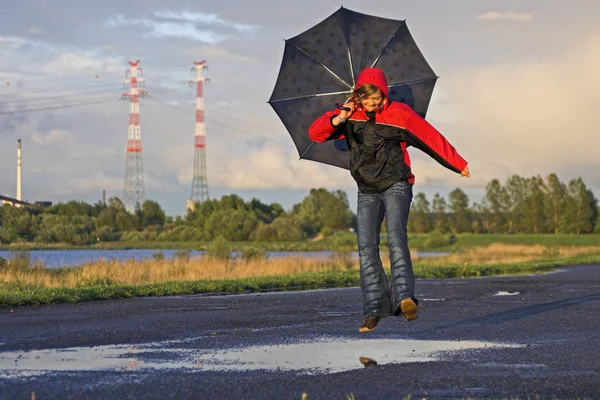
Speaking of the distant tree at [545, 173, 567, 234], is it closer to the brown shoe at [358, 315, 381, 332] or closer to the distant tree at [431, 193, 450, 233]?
the distant tree at [431, 193, 450, 233]

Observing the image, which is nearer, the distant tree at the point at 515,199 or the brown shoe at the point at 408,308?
the brown shoe at the point at 408,308

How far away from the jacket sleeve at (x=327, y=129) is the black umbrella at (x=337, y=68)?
1.51m

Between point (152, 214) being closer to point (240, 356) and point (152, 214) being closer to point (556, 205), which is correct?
point (556, 205)

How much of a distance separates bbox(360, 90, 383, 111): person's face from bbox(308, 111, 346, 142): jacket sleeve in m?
0.31

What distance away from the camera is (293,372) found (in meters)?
8.13

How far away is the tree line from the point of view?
10256 cm

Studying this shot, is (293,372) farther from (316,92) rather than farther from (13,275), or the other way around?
(13,275)

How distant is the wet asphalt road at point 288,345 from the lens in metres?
7.30

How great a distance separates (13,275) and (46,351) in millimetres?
17521

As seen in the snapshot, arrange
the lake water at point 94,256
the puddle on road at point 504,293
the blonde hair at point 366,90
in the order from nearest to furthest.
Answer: the blonde hair at point 366,90, the puddle on road at point 504,293, the lake water at point 94,256

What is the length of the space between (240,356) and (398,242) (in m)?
2.02

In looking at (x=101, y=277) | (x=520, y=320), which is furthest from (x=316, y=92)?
(x=101, y=277)

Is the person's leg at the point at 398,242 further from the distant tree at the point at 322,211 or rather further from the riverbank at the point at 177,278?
the distant tree at the point at 322,211

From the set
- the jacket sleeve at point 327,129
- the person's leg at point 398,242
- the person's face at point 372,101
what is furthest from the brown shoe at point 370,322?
the person's face at point 372,101
